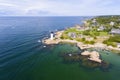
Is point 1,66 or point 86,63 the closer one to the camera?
point 1,66

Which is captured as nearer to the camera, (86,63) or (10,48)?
(86,63)

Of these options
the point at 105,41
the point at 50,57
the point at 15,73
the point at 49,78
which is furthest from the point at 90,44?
the point at 15,73

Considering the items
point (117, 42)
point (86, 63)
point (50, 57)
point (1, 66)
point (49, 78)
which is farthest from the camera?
point (117, 42)

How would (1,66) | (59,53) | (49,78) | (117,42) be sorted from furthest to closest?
1. (117,42)
2. (59,53)
3. (1,66)
4. (49,78)

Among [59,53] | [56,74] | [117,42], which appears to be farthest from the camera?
[117,42]

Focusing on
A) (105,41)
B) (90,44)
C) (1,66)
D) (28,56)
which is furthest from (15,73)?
(105,41)

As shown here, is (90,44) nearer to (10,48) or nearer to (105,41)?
(105,41)

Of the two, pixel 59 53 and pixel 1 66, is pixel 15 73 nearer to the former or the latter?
pixel 1 66

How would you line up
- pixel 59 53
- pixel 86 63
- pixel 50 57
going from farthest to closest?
1. pixel 59 53
2. pixel 50 57
3. pixel 86 63

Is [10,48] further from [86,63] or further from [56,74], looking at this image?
[86,63]
